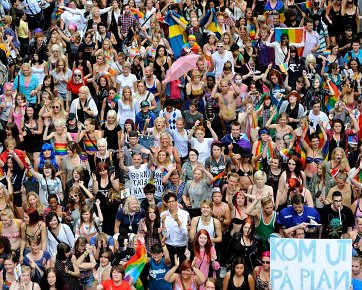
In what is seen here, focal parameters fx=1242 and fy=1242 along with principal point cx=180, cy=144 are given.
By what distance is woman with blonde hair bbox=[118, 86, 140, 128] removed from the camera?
790 inches

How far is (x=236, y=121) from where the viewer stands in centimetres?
A: 1905

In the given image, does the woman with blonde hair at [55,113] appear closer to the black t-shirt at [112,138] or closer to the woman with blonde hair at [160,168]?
the black t-shirt at [112,138]

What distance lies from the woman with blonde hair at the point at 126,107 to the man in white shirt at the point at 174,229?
11.3ft

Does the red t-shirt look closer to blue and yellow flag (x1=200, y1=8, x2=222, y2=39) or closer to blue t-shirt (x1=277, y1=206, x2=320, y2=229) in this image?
blue t-shirt (x1=277, y1=206, x2=320, y2=229)

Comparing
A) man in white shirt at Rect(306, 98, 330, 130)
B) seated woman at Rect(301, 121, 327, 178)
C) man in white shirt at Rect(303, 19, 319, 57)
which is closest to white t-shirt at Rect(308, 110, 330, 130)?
man in white shirt at Rect(306, 98, 330, 130)

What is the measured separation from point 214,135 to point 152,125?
1074 millimetres

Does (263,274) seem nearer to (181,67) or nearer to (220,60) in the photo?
(181,67)

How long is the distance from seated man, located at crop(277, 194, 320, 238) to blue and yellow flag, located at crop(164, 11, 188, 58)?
698 centimetres

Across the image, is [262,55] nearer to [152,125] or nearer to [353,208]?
[152,125]

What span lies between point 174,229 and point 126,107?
375 centimetres

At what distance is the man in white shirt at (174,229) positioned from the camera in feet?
55.4

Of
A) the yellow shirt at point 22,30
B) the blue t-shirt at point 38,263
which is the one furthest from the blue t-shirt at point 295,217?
the yellow shirt at point 22,30

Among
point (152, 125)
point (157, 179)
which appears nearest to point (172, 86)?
point (152, 125)

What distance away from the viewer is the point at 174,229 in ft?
55.4
